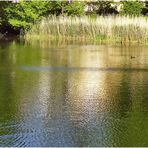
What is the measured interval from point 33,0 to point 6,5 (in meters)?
1.76

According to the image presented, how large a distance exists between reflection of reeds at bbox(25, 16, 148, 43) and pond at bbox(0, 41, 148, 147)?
22.0 ft

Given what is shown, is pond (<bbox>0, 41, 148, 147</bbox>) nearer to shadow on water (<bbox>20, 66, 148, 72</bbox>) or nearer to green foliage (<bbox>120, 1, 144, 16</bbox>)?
shadow on water (<bbox>20, 66, 148, 72</bbox>)

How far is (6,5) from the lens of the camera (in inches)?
1182

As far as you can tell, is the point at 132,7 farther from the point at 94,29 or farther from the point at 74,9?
the point at 94,29

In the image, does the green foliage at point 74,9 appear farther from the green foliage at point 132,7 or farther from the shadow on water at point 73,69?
the shadow on water at point 73,69

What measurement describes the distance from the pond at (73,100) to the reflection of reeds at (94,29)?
264 inches

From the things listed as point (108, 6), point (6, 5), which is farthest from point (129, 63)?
point (108, 6)

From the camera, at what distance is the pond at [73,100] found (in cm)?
831

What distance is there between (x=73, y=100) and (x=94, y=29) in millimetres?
16418

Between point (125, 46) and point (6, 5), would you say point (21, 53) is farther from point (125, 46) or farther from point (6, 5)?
point (6, 5)

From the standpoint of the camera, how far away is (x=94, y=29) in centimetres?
2709

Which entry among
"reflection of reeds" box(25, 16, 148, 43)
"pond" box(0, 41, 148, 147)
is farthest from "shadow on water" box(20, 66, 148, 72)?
"reflection of reeds" box(25, 16, 148, 43)

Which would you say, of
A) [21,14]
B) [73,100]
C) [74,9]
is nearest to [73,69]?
[73,100]

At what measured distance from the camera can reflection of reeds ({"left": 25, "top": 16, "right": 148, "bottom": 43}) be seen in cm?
2592
